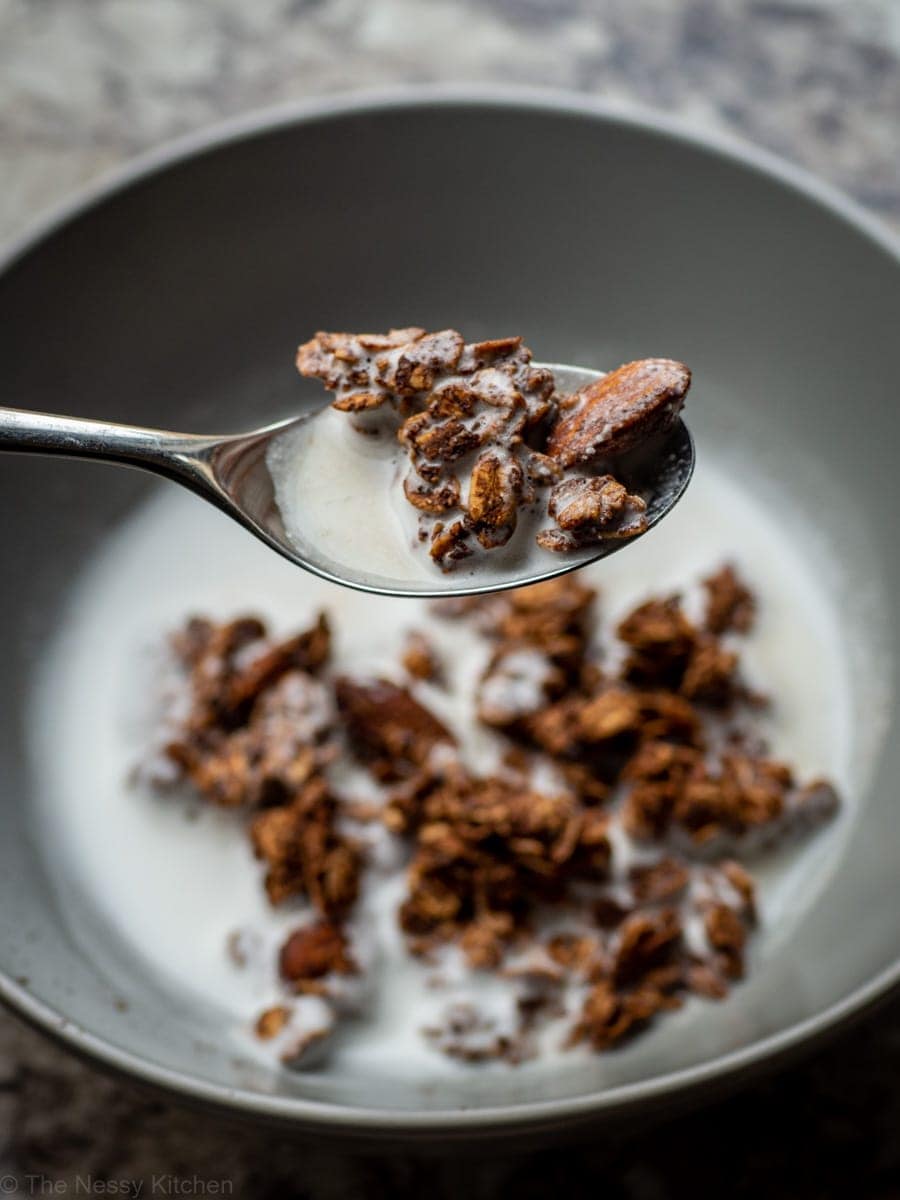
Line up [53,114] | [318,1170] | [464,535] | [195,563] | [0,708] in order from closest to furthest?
[464,535] < [318,1170] < [0,708] < [195,563] < [53,114]

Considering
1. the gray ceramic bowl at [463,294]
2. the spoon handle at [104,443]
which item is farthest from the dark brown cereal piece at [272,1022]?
the spoon handle at [104,443]

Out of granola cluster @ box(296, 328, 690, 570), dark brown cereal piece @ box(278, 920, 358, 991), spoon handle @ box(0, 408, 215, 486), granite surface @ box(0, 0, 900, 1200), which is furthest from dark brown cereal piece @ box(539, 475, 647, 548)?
granite surface @ box(0, 0, 900, 1200)

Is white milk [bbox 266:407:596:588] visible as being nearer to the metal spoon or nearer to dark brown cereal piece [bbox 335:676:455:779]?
the metal spoon

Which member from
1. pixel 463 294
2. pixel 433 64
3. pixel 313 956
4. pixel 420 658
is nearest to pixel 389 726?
pixel 420 658

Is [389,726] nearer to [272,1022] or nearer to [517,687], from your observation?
[517,687]

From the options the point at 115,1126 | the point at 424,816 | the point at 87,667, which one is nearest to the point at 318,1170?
the point at 115,1126

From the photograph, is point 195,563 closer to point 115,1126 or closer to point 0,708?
point 0,708

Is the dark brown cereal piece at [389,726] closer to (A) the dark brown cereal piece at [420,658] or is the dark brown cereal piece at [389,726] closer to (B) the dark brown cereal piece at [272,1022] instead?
(A) the dark brown cereal piece at [420,658]
